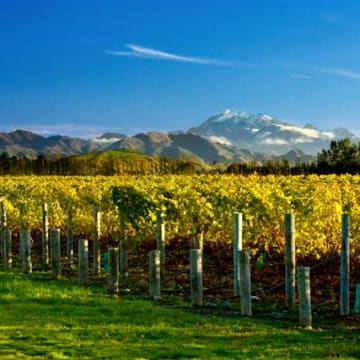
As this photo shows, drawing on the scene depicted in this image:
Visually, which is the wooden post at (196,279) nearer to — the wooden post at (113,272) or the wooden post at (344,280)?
the wooden post at (113,272)

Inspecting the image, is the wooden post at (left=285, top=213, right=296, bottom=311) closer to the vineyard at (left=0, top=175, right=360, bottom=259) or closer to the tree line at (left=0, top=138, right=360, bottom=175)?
the vineyard at (left=0, top=175, right=360, bottom=259)

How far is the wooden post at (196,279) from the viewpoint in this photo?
14.0 meters

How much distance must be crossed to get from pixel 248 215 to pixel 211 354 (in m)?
8.31

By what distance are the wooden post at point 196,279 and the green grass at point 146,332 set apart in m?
0.23

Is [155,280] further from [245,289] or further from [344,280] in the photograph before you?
[344,280]

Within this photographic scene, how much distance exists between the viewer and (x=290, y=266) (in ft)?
45.3

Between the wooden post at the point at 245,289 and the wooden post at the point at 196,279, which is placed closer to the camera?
the wooden post at the point at 245,289

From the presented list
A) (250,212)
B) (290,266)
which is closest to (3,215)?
(250,212)

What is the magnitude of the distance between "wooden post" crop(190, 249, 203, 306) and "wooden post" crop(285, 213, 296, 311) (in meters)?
1.65

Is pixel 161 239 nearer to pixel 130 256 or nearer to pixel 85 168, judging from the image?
pixel 130 256

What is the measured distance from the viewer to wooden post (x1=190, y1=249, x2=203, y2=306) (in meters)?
14.0

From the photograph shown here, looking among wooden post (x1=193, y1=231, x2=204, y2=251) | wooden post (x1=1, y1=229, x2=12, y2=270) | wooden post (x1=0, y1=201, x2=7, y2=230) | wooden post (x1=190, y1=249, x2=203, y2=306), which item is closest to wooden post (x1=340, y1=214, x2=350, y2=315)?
wooden post (x1=190, y1=249, x2=203, y2=306)

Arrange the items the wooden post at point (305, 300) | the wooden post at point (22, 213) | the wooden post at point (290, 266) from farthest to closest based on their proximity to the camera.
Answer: the wooden post at point (22, 213) < the wooden post at point (290, 266) < the wooden post at point (305, 300)

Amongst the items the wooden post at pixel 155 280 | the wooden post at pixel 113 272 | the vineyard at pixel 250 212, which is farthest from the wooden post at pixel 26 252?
the wooden post at pixel 155 280
